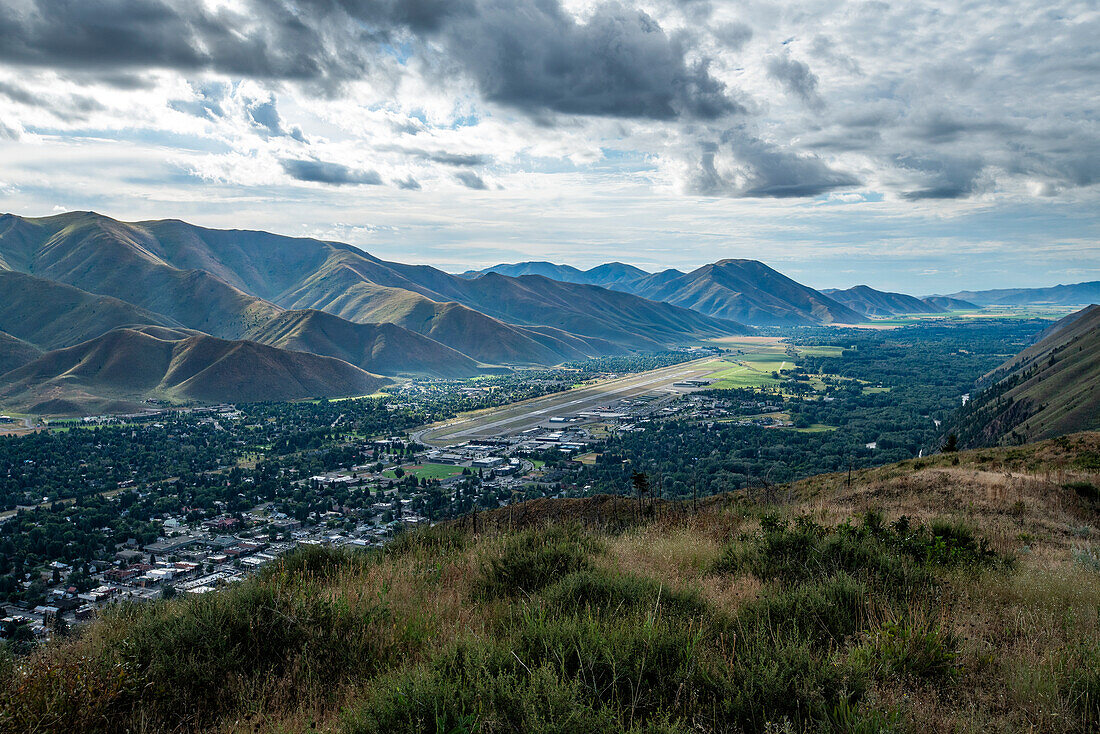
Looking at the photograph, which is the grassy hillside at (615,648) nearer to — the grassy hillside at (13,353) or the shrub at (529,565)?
the shrub at (529,565)

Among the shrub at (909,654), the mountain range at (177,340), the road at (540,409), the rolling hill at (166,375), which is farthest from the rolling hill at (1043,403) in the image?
the mountain range at (177,340)

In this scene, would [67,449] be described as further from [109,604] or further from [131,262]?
[131,262]

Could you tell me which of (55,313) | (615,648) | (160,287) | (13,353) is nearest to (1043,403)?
(615,648)

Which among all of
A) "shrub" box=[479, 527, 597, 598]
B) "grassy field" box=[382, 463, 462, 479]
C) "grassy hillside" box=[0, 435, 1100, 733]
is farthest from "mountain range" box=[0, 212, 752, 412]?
"grassy hillside" box=[0, 435, 1100, 733]

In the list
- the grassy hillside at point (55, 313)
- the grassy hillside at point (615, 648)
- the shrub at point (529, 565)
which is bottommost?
the shrub at point (529, 565)

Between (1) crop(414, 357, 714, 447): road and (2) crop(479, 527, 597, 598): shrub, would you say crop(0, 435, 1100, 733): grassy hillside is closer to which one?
(2) crop(479, 527, 597, 598): shrub

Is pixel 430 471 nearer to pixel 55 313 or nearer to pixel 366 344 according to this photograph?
pixel 366 344

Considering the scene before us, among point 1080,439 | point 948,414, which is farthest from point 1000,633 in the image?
point 948,414
